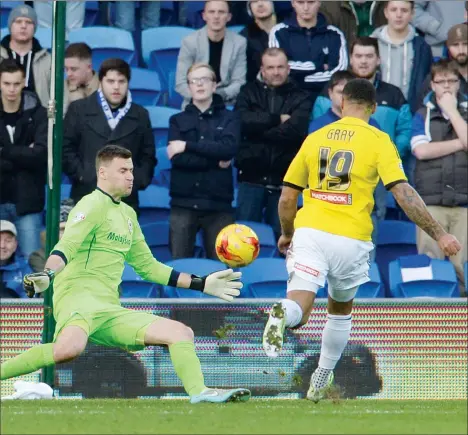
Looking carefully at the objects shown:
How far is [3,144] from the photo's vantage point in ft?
36.7

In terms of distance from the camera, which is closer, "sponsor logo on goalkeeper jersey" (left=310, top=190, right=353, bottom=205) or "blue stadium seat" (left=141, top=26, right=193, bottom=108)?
"sponsor logo on goalkeeper jersey" (left=310, top=190, right=353, bottom=205)

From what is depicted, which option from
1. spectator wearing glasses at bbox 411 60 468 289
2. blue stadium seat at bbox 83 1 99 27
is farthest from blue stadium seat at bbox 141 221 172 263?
blue stadium seat at bbox 83 1 99 27

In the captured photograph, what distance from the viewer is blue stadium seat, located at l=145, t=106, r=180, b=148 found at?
504 inches

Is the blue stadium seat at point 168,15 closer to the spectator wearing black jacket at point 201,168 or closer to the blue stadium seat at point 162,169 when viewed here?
the blue stadium seat at point 162,169

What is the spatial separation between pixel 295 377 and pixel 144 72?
16.8ft

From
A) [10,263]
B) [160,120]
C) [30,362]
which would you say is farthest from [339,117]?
[30,362]

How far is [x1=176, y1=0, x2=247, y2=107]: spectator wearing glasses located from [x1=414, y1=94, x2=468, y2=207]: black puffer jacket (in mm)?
1963

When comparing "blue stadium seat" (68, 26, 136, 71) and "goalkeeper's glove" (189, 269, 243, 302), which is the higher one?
"blue stadium seat" (68, 26, 136, 71)

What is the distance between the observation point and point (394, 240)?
1217 cm

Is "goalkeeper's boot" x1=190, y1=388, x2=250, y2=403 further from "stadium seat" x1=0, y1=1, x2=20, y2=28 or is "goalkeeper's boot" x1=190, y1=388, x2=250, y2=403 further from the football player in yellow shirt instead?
"stadium seat" x1=0, y1=1, x2=20, y2=28

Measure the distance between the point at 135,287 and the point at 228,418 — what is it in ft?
13.5

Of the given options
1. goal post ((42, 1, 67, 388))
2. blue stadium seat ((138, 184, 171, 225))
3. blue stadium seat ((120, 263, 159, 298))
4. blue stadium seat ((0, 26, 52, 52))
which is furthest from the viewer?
blue stadium seat ((0, 26, 52, 52))

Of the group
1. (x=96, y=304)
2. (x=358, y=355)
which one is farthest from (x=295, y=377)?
(x=96, y=304)

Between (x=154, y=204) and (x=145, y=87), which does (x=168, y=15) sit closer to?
(x=145, y=87)
